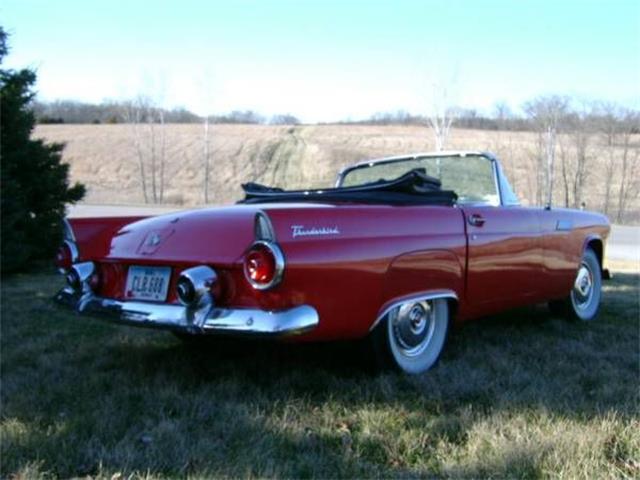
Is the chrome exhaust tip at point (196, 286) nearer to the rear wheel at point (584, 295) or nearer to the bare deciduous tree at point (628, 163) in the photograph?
the rear wheel at point (584, 295)

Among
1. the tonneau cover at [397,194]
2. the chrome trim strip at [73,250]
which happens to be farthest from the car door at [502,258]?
the chrome trim strip at [73,250]

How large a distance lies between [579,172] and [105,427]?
2042 centimetres

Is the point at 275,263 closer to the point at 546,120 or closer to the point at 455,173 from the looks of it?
the point at 455,173

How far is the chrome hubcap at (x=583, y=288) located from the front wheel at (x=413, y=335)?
7.26 ft

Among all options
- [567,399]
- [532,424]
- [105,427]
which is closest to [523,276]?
[567,399]

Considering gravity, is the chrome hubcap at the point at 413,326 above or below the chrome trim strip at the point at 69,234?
below

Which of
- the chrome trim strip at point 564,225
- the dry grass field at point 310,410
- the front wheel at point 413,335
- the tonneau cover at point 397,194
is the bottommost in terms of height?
the dry grass field at point 310,410

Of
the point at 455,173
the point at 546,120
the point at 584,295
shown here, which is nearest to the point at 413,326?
the point at 455,173

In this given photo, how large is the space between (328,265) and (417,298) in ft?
2.41

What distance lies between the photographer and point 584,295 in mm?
5980

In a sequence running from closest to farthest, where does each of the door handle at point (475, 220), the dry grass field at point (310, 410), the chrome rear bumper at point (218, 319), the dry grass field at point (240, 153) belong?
the dry grass field at point (310, 410) < the chrome rear bumper at point (218, 319) < the door handle at point (475, 220) < the dry grass field at point (240, 153)

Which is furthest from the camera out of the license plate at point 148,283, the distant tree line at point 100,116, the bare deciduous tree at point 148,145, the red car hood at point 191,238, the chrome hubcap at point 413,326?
the distant tree line at point 100,116

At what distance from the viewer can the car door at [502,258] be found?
429 cm

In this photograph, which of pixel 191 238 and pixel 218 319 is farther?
pixel 191 238
